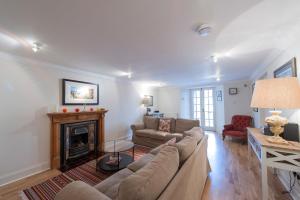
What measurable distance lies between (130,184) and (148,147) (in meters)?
3.34

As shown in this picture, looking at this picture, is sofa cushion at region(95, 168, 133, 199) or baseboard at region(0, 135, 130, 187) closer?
sofa cushion at region(95, 168, 133, 199)

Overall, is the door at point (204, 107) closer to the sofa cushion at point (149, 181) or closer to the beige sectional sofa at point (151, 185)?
the beige sectional sofa at point (151, 185)

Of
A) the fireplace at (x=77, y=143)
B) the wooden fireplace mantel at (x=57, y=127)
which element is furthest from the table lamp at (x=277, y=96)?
the fireplace at (x=77, y=143)

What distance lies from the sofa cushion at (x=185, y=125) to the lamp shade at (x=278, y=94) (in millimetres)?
2307

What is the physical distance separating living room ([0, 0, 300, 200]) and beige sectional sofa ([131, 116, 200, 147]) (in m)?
0.04

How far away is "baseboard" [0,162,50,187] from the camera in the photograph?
2.31m

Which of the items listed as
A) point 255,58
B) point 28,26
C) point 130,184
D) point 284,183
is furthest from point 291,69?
point 28,26

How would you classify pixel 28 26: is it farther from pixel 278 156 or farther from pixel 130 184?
pixel 278 156

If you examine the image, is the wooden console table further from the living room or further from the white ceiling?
the white ceiling

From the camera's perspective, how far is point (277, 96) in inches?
61.2

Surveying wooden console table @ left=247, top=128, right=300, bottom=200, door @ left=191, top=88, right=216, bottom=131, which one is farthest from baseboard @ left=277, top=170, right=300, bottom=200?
door @ left=191, top=88, right=216, bottom=131

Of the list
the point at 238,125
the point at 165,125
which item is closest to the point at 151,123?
the point at 165,125

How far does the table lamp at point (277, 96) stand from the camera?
147cm

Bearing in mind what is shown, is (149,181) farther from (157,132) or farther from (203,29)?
(157,132)
